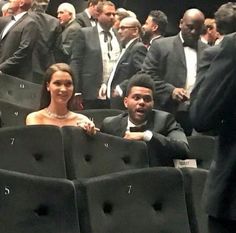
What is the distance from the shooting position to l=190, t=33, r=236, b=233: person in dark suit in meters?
1.66

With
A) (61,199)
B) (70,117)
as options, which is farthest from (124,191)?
(70,117)

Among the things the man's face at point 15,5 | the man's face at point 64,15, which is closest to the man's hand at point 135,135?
the man's face at point 15,5

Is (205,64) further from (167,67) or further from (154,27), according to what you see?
(154,27)

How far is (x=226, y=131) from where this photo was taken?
1.72m

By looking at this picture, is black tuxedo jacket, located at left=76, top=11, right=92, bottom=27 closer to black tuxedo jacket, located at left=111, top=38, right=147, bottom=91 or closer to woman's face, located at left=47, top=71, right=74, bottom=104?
black tuxedo jacket, located at left=111, top=38, right=147, bottom=91

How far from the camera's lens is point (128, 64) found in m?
4.54

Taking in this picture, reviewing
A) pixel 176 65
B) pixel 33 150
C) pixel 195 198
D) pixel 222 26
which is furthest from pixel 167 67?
pixel 222 26

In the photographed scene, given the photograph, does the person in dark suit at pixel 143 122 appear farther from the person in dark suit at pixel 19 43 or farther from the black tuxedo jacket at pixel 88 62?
the person in dark suit at pixel 19 43

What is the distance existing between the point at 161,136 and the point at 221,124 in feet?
4.85

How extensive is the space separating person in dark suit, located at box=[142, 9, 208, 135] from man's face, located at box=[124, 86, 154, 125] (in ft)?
2.43

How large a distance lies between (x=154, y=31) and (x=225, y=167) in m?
3.61

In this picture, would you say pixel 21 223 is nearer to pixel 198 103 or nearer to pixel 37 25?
pixel 198 103

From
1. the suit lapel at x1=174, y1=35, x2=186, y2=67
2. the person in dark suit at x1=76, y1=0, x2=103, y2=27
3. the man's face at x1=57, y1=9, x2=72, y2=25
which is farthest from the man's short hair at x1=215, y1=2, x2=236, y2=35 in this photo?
the man's face at x1=57, y1=9, x2=72, y2=25

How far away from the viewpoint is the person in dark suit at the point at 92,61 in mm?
4629
